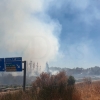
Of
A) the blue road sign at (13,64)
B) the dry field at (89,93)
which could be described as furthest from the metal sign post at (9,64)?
the dry field at (89,93)

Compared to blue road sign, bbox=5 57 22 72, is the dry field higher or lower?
lower

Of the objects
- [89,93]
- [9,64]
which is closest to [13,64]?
[9,64]

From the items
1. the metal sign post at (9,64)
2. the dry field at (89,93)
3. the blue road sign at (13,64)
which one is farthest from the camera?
the metal sign post at (9,64)

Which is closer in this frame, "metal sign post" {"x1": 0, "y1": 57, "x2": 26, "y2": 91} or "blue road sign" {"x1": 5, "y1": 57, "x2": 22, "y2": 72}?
"blue road sign" {"x1": 5, "y1": 57, "x2": 22, "y2": 72}

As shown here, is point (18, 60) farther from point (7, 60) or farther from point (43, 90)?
point (43, 90)

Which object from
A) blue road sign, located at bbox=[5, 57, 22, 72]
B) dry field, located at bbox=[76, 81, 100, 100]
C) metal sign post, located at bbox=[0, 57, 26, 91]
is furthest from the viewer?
metal sign post, located at bbox=[0, 57, 26, 91]

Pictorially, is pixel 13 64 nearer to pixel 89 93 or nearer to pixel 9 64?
pixel 9 64

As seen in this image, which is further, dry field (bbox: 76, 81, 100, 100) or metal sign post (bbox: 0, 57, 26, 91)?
metal sign post (bbox: 0, 57, 26, 91)

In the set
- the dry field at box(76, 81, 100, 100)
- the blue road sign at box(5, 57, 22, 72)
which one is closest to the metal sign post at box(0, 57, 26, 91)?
the blue road sign at box(5, 57, 22, 72)

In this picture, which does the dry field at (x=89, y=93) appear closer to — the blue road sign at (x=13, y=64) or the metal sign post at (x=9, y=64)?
the blue road sign at (x=13, y=64)

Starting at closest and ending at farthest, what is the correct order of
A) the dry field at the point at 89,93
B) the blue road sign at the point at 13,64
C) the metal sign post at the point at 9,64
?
1. the dry field at the point at 89,93
2. the blue road sign at the point at 13,64
3. the metal sign post at the point at 9,64

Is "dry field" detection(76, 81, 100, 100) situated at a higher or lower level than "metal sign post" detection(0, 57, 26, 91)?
lower

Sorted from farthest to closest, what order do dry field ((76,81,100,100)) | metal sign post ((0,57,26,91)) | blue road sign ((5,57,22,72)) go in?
metal sign post ((0,57,26,91)) → blue road sign ((5,57,22,72)) → dry field ((76,81,100,100))

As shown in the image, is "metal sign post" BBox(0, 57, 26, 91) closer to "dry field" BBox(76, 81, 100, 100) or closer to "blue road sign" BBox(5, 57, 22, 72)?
"blue road sign" BBox(5, 57, 22, 72)
